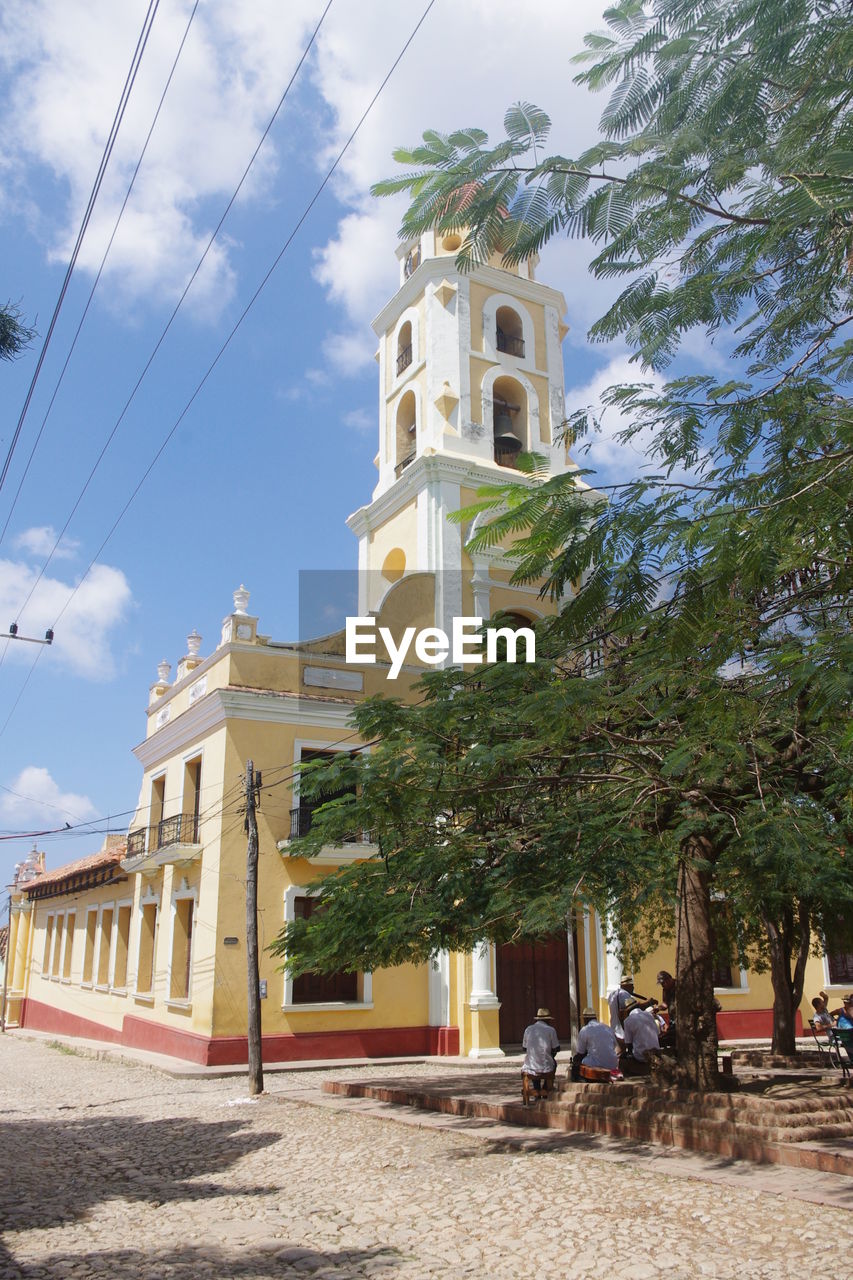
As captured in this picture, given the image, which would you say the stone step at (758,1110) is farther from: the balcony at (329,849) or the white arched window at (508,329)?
the white arched window at (508,329)

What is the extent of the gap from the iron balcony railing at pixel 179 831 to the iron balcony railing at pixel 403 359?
Answer: 1094 cm

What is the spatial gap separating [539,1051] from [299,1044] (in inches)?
321

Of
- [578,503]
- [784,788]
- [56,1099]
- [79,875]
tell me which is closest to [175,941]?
[56,1099]

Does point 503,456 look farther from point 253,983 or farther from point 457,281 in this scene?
point 253,983

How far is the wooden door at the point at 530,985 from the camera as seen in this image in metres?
19.5

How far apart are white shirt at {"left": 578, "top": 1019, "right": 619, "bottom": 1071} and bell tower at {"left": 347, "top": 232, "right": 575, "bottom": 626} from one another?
32.0 ft

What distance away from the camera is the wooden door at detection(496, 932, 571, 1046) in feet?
64.1

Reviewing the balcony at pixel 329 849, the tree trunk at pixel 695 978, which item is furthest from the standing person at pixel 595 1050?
the balcony at pixel 329 849

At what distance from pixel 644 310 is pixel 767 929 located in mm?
13613

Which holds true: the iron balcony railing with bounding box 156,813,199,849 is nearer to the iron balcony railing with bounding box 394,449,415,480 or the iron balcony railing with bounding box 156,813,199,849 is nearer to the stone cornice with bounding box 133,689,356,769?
the stone cornice with bounding box 133,689,356,769

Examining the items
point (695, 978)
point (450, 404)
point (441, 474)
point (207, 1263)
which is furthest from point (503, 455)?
point (207, 1263)

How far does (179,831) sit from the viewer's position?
1988 cm

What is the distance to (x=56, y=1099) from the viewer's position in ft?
47.5

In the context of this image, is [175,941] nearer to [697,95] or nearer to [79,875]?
[79,875]
